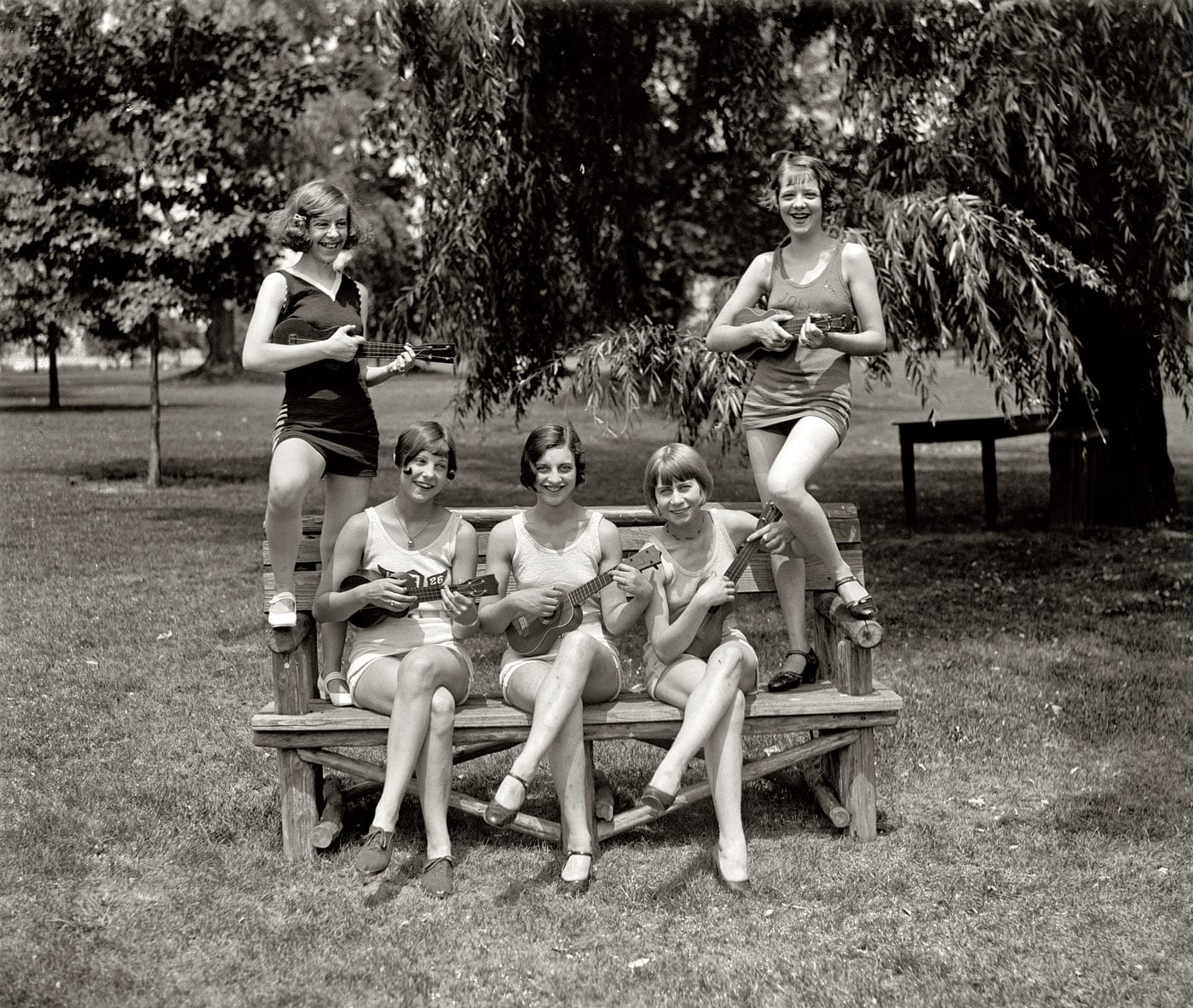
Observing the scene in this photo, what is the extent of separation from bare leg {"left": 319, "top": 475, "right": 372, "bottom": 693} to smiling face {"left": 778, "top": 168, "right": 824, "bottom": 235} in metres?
1.68

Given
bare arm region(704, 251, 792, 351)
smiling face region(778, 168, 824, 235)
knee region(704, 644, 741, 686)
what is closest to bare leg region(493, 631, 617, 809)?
knee region(704, 644, 741, 686)

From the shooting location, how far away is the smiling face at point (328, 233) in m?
4.45

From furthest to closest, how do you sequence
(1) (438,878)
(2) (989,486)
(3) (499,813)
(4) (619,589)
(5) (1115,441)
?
(2) (989,486)
(5) (1115,441)
(4) (619,589)
(1) (438,878)
(3) (499,813)

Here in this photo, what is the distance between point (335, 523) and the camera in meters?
4.58

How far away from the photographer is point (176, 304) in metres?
13.5

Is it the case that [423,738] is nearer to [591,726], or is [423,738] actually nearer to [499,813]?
[499,813]

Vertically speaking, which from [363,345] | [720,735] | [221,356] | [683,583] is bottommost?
[720,735]

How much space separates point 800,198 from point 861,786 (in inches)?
77.2

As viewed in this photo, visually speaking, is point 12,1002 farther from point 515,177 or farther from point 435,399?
point 435,399

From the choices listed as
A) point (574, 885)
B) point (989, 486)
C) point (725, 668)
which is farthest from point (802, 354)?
point (989, 486)

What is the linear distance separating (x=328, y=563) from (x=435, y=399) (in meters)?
29.5

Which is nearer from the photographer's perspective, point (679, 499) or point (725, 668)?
point (725, 668)

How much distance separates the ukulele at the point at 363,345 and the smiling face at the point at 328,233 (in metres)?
0.24

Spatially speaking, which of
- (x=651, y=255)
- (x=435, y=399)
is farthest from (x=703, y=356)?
(x=435, y=399)
